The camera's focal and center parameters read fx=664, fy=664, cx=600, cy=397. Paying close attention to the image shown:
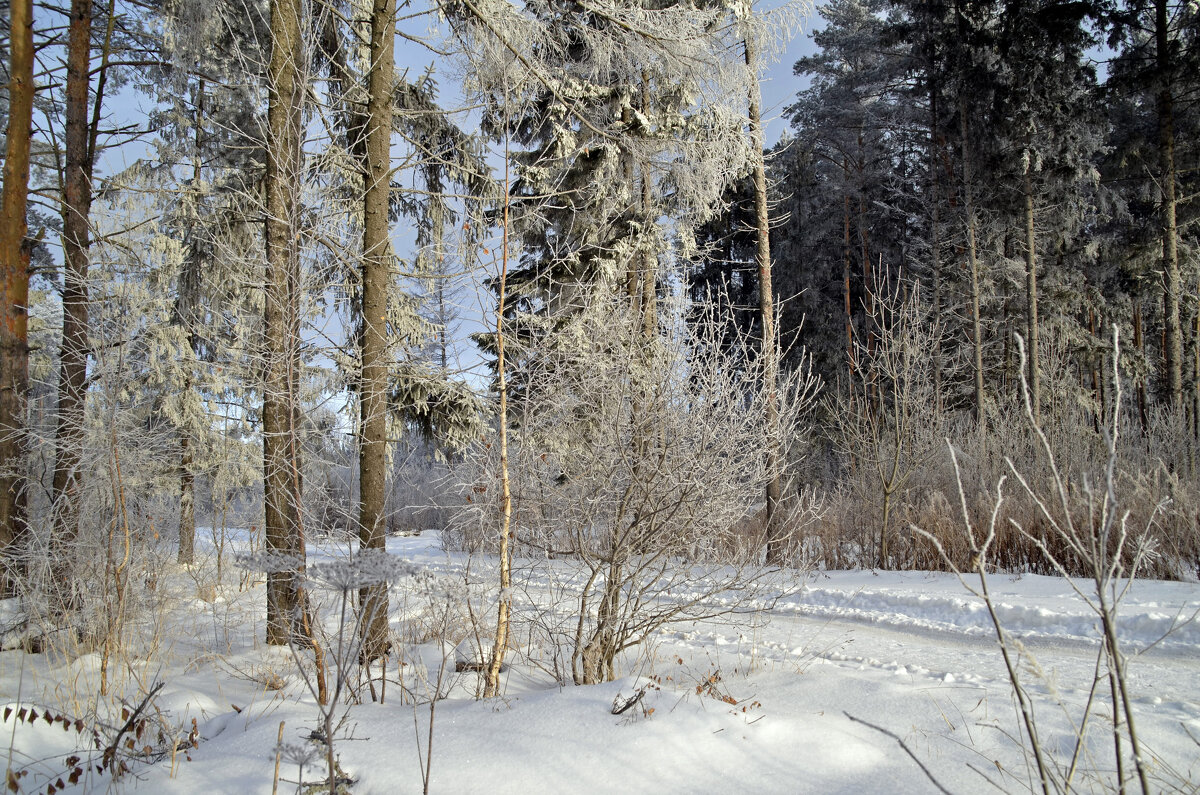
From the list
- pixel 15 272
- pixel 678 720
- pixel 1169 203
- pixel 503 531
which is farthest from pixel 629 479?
pixel 1169 203

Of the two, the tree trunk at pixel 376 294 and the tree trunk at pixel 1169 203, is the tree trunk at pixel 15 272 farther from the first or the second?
the tree trunk at pixel 1169 203

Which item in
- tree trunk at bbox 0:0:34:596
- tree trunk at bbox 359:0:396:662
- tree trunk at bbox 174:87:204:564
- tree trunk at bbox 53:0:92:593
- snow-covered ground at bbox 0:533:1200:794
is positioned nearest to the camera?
snow-covered ground at bbox 0:533:1200:794

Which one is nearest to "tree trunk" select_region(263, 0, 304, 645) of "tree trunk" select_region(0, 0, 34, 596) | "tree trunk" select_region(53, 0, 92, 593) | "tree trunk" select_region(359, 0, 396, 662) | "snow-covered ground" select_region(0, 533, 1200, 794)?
"snow-covered ground" select_region(0, 533, 1200, 794)

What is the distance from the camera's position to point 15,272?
6340mm

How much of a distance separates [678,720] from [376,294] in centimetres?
370

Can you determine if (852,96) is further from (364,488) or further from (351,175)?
(364,488)

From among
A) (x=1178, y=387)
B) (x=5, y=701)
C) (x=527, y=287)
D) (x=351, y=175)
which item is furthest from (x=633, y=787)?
(x=1178, y=387)

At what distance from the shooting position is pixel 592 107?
11328mm

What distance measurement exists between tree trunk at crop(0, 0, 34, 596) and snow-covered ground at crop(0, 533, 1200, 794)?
5.43 ft

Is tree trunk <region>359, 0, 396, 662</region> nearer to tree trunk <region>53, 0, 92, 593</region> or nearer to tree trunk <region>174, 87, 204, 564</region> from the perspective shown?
tree trunk <region>53, 0, 92, 593</region>

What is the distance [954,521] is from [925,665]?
20.1 ft

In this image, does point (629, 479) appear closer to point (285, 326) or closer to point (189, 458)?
point (285, 326)

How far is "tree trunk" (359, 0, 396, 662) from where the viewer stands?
4953 millimetres

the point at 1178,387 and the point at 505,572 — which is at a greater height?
the point at 1178,387
